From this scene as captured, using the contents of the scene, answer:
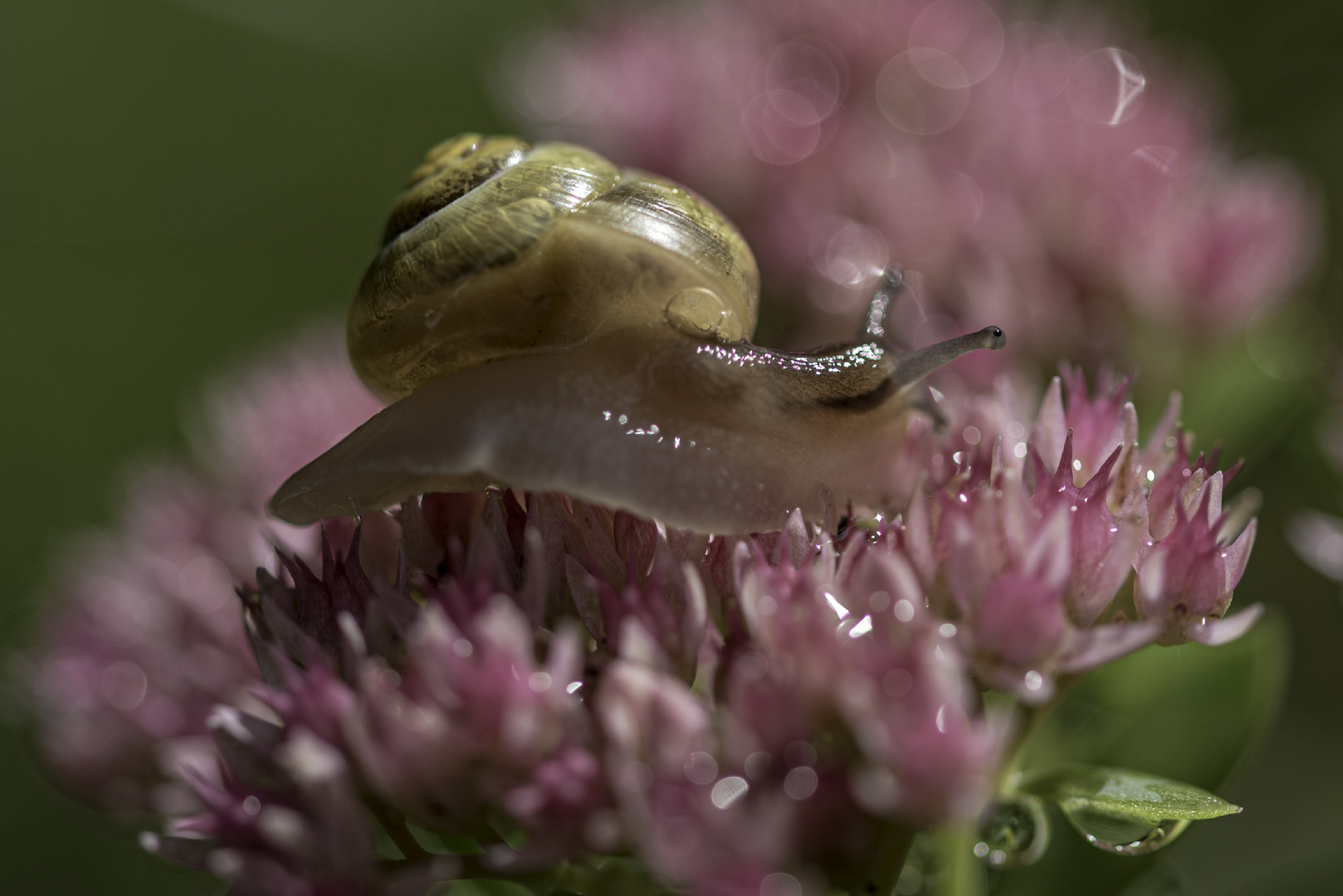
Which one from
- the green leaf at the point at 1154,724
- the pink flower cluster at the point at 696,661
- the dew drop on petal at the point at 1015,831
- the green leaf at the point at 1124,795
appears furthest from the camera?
the green leaf at the point at 1154,724

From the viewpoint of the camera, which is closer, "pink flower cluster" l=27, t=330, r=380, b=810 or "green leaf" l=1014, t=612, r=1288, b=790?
"green leaf" l=1014, t=612, r=1288, b=790

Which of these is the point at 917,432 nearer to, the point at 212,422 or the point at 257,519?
the point at 257,519

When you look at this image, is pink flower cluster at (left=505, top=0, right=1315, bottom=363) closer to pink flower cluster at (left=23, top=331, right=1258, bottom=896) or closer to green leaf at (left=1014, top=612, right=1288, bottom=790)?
green leaf at (left=1014, top=612, right=1288, bottom=790)

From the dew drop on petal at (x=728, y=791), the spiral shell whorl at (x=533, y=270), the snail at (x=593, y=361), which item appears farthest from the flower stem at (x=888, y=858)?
the spiral shell whorl at (x=533, y=270)

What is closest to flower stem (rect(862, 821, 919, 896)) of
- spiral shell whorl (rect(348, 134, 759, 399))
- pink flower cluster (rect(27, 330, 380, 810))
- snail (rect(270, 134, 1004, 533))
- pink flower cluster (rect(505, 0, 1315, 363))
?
snail (rect(270, 134, 1004, 533))

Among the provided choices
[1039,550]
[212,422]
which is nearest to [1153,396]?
[1039,550]

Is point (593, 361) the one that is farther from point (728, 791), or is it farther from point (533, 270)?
point (728, 791)

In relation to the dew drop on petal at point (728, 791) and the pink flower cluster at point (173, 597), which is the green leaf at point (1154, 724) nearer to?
the dew drop on petal at point (728, 791)
